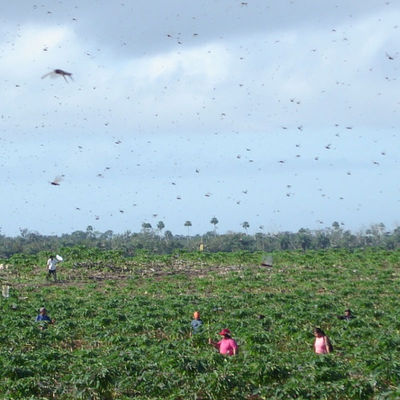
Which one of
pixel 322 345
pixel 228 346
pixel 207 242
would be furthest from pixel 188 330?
pixel 207 242

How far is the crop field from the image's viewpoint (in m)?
11.1

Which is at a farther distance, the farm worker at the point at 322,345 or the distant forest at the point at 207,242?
the distant forest at the point at 207,242

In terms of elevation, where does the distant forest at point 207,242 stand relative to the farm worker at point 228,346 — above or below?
above

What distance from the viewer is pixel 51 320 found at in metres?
19.2

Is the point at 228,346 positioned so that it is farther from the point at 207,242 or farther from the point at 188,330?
the point at 207,242

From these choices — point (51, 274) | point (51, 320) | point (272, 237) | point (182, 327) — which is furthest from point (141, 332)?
point (272, 237)

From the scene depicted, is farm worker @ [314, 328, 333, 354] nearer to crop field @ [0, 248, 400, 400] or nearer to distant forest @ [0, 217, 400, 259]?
crop field @ [0, 248, 400, 400]

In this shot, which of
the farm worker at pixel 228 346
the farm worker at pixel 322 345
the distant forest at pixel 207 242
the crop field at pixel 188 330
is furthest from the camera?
the distant forest at pixel 207 242

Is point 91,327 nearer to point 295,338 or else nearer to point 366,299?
point 295,338

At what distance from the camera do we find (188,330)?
17.9 m

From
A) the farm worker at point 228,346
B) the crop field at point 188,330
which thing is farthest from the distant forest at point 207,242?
the farm worker at point 228,346

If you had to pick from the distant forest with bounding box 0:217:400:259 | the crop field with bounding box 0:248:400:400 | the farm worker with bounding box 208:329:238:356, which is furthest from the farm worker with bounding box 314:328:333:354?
the distant forest with bounding box 0:217:400:259

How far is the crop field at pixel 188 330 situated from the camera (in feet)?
36.4

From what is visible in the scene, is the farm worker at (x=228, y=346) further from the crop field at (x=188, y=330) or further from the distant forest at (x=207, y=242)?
the distant forest at (x=207, y=242)
